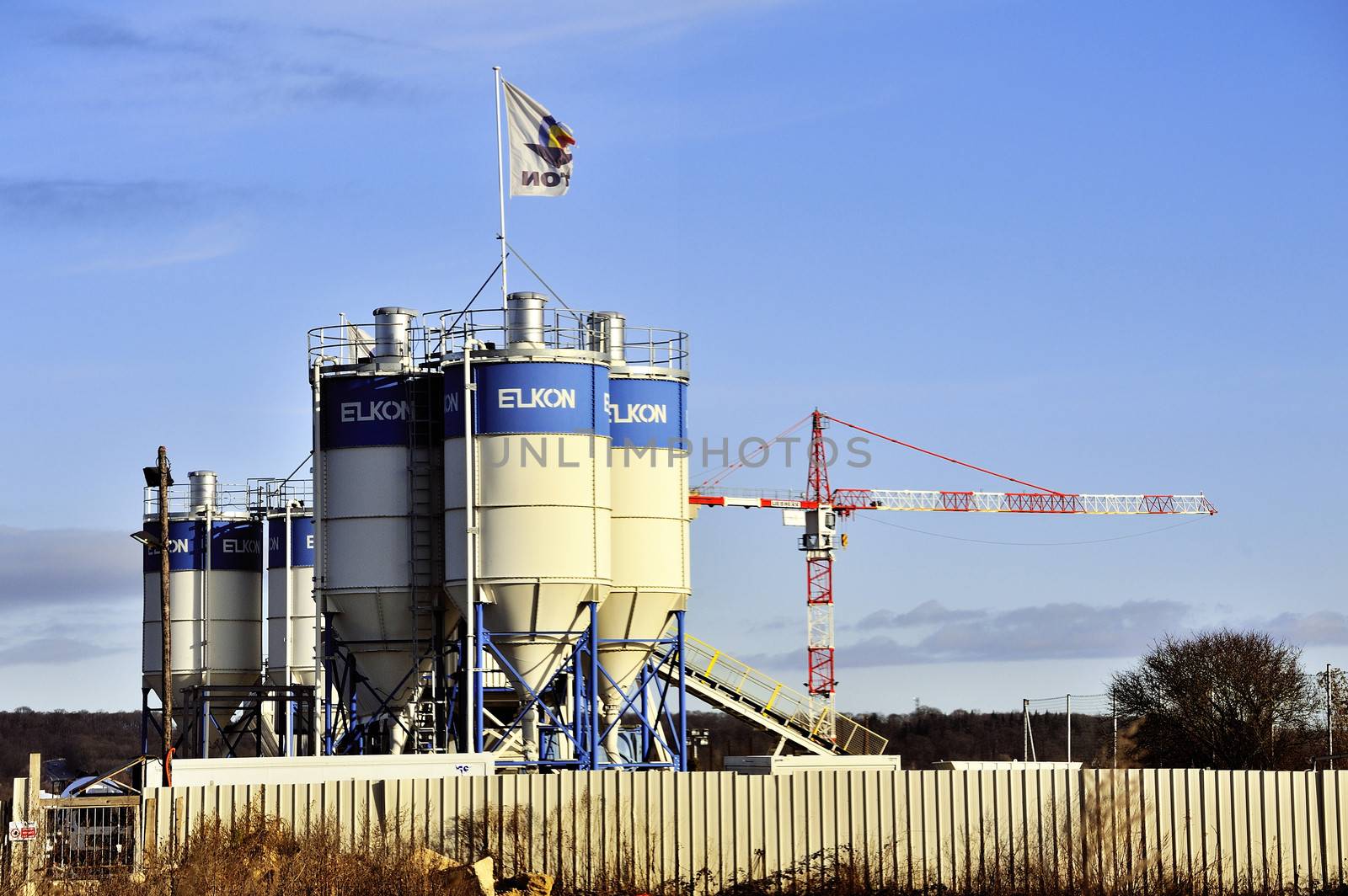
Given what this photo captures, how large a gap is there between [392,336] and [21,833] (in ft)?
60.0

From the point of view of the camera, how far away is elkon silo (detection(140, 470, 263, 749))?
6006 centimetres

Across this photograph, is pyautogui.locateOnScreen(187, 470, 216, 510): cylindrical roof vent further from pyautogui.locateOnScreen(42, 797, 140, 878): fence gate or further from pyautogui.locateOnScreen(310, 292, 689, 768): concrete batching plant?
pyautogui.locateOnScreen(42, 797, 140, 878): fence gate

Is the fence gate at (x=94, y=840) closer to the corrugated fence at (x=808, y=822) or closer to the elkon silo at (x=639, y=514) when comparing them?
the corrugated fence at (x=808, y=822)

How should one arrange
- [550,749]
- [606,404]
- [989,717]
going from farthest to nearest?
1. [989,717]
2. [550,749]
3. [606,404]

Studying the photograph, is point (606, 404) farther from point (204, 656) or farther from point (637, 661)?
point (204, 656)

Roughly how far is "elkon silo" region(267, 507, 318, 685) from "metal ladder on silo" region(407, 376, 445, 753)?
638 inches

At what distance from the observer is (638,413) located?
45938mm

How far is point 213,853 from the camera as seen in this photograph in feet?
97.0

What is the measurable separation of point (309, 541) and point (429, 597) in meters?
17.6

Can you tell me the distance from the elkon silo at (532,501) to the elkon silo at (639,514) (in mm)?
1706

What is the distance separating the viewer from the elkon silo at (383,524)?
43.6 metres

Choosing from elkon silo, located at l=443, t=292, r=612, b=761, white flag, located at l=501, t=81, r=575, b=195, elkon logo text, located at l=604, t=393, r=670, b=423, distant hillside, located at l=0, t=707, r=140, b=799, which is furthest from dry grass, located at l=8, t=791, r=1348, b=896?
distant hillside, located at l=0, t=707, r=140, b=799

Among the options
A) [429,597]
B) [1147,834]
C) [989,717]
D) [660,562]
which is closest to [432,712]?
[429,597]

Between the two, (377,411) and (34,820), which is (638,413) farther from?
(34,820)
